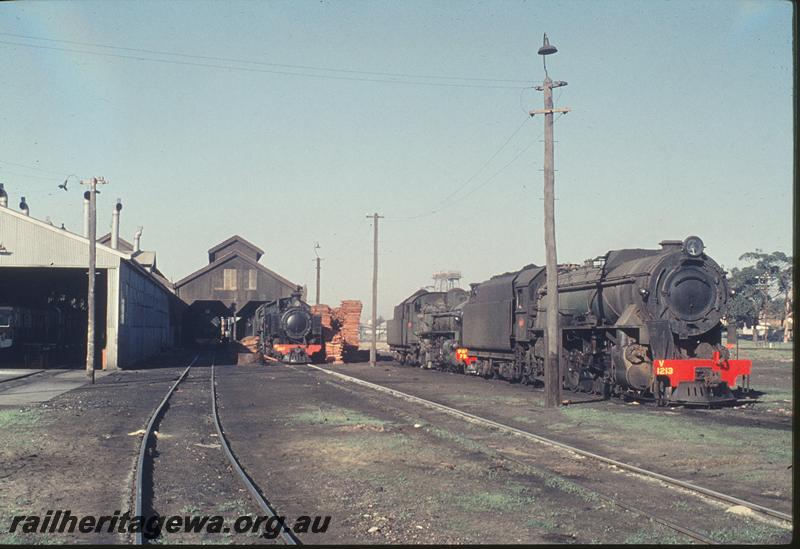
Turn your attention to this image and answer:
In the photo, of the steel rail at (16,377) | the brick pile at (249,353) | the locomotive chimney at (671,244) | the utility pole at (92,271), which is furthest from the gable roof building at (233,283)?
the locomotive chimney at (671,244)

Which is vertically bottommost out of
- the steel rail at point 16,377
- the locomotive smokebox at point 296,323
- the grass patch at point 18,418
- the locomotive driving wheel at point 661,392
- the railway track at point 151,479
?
the steel rail at point 16,377

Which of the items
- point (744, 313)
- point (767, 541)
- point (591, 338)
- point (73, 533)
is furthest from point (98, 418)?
point (744, 313)

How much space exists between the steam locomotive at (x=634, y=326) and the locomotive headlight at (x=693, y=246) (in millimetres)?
23

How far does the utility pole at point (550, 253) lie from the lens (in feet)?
63.4

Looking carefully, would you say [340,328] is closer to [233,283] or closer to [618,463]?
[233,283]

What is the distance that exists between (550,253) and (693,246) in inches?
127

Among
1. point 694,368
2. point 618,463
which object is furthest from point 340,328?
point 618,463

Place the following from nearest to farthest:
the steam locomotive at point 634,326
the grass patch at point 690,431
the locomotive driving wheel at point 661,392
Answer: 1. the grass patch at point 690,431
2. the steam locomotive at point 634,326
3. the locomotive driving wheel at point 661,392

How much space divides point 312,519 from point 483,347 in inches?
853

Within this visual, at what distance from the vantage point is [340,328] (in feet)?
158

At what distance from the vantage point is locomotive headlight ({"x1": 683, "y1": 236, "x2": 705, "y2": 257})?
61.6ft

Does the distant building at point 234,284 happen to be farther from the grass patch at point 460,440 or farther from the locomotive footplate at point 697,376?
the grass patch at point 460,440

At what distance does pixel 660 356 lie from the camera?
1838 centimetres

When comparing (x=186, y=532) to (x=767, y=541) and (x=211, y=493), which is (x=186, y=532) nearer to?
(x=211, y=493)
